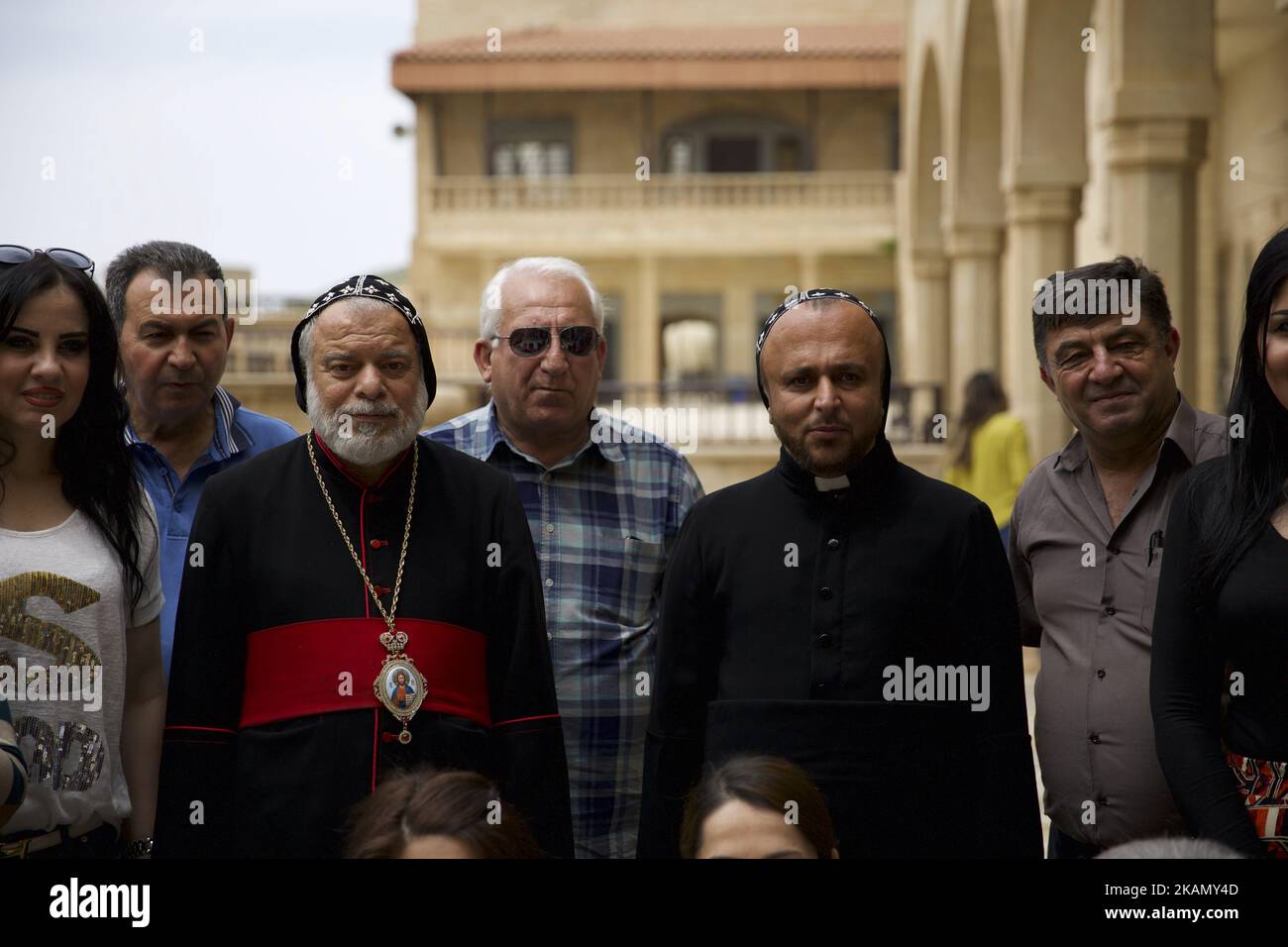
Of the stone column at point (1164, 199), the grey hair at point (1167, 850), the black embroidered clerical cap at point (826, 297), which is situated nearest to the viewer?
the grey hair at point (1167, 850)

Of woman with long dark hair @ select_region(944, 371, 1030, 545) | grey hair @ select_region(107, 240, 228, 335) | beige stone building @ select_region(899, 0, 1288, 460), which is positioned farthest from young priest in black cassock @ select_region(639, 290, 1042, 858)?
woman with long dark hair @ select_region(944, 371, 1030, 545)

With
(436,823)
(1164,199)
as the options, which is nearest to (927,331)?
(1164,199)

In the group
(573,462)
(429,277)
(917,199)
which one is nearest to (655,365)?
(429,277)

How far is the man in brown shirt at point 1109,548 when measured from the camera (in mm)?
2969

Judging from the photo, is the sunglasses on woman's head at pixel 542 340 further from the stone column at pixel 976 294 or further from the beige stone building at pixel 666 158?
the beige stone building at pixel 666 158

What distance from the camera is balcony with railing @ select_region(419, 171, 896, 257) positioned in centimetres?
2883

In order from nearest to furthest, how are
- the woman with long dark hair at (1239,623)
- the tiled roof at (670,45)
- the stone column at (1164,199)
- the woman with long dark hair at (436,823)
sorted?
the woman with long dark hair at (436,823), the woman with long dark hair at (1239,623), the stone column at (1164,199), the tiled roof at (670,45)

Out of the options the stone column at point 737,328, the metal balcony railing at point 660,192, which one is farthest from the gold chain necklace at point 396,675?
the stone column at point 737,328

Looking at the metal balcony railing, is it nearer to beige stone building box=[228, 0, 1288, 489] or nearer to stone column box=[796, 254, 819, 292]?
beige stone building box=[228, 0, 1288, 489]

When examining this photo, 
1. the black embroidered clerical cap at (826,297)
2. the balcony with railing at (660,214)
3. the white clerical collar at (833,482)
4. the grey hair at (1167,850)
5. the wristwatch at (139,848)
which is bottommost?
the wristwatch at (139,848)

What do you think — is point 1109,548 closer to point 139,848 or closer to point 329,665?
point 329,665

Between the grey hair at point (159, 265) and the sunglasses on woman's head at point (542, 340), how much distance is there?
0.72 m
